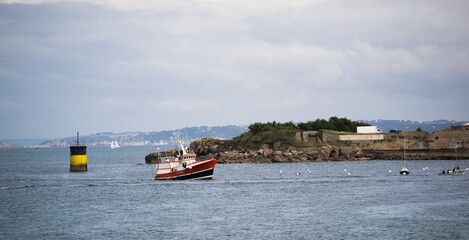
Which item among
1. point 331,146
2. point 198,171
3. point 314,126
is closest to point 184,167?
point 198,171

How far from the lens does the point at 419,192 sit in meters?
72.2

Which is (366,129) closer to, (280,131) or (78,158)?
(280,131)

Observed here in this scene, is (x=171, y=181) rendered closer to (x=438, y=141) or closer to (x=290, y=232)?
(x=290, y=232)

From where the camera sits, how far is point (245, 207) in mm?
62594

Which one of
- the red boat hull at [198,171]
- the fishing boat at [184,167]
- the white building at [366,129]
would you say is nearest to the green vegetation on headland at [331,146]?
the white building at [366,129]

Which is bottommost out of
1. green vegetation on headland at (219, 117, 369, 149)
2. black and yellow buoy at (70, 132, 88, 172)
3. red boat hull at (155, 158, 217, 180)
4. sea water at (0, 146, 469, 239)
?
sea water at (0, 146, 469, 239)

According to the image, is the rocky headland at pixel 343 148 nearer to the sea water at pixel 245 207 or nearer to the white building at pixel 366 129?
→ the white building at pixel 366 129

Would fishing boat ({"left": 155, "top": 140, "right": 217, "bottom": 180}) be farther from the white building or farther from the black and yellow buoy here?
the white building

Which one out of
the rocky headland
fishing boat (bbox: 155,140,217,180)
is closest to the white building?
the rocky headland

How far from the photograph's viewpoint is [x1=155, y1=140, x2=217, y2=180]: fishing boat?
305 feet

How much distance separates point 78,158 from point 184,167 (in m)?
26.0

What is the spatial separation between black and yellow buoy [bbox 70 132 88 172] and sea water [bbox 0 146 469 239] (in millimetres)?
10735

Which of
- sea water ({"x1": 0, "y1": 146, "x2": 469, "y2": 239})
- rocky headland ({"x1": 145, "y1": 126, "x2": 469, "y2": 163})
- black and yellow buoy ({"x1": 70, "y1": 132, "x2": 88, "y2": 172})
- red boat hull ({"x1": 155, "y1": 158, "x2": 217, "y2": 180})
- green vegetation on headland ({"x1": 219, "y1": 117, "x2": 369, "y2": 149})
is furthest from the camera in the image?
green vegetation on headland ({"x1": 219, "y1": 117, "x2": 369, "y2": 149})

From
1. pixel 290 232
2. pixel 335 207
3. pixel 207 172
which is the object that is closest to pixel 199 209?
pixel 335 207
